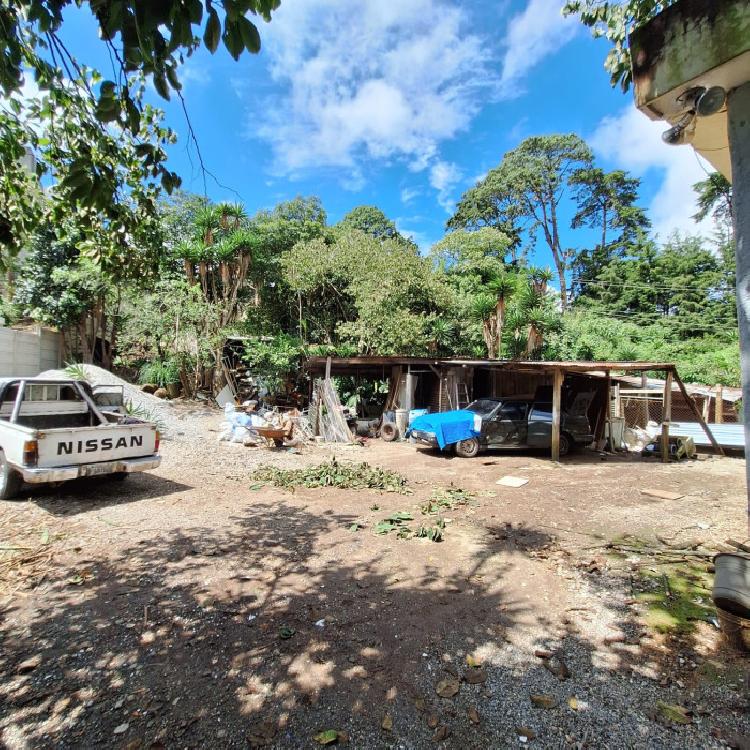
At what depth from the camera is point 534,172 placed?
34156 millimetres

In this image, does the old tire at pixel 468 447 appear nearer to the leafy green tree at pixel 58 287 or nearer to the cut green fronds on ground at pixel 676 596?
the cut green fronds on ground at pixel 676 596

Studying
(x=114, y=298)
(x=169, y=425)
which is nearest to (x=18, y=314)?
(x=114, y=298)

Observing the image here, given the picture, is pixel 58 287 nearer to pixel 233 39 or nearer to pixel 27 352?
pixel 27 352

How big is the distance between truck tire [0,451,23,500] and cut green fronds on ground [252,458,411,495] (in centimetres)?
349

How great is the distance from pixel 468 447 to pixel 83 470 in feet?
27.0

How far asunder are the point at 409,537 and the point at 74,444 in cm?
453

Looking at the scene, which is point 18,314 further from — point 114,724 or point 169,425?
point 114,724

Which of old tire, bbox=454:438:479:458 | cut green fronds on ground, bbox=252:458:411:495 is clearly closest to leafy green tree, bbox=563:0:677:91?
cut green fronds on ground, bbox=252:458:411:495

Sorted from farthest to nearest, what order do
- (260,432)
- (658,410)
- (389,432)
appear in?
1. (658,410)
2. (389,432)
3. (260,432)

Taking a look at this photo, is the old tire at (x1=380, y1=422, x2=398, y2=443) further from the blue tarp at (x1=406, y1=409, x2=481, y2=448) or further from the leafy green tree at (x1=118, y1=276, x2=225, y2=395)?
the leafy green tree at (x1=118, y1=276, x2=225, y2=395)

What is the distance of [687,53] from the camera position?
2.53 metres

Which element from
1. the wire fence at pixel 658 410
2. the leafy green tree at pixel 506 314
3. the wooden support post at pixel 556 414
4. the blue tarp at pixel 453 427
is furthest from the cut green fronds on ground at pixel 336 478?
the wire fence at pixel 658 410

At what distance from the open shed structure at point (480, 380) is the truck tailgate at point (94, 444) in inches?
302

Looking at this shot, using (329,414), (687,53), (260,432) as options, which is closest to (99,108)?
(687,53)
